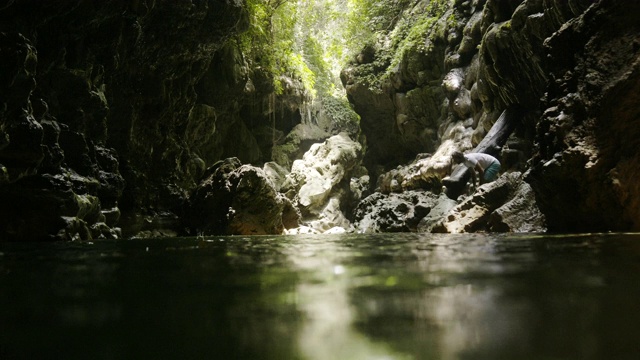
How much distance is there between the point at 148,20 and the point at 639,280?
1058cm

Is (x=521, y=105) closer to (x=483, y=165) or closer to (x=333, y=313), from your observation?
(x=483, y=165)

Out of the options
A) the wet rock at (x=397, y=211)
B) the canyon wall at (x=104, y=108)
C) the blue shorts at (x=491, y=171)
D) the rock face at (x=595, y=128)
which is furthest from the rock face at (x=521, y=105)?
the canyon wall at (x=104, y=108)

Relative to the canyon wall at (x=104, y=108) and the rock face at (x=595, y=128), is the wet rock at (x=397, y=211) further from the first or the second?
the canyon wall at (x=104, y=108)

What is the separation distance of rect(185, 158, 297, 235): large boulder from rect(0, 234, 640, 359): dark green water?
936cm

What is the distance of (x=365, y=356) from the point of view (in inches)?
31.5

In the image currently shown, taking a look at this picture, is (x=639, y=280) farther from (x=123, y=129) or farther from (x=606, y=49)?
(x=123, y=129)

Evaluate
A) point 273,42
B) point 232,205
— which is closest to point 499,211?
point 232,205

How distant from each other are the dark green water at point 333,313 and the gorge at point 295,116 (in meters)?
4.28

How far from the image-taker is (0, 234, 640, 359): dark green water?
84 cm

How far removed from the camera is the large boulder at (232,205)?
11289 millimetres

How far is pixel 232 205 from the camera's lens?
1133 cm

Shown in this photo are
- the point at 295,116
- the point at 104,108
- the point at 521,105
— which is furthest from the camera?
the point at 295,116

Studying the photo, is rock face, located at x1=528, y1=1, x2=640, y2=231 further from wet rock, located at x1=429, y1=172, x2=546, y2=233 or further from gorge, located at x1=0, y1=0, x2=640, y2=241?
wet rock, located at x1=429, y1=172, x2=546, y2=233

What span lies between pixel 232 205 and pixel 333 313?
10.5m
